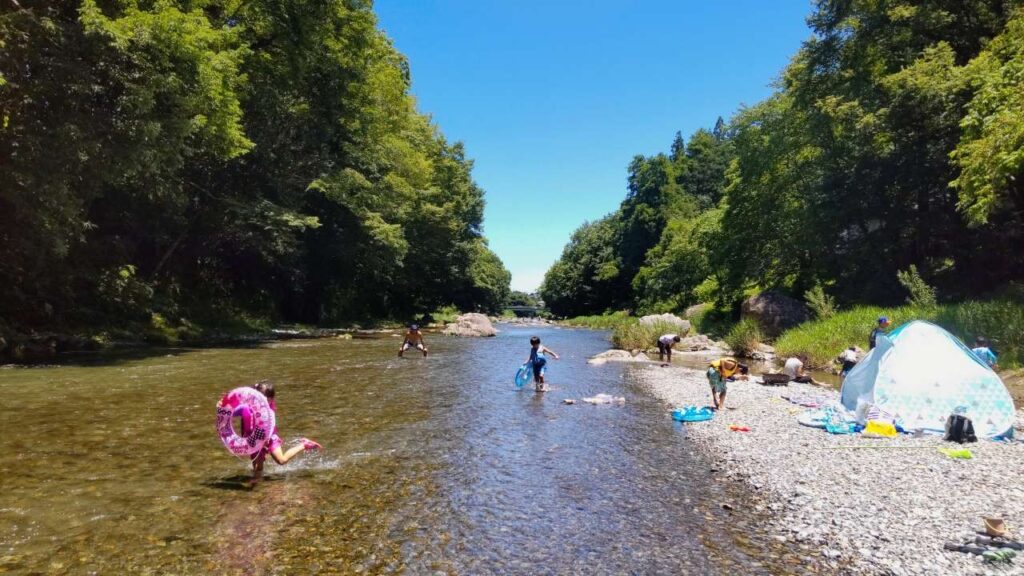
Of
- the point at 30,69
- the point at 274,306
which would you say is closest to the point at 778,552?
the point at 30,69

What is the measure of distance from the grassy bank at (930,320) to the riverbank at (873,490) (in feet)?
25.4

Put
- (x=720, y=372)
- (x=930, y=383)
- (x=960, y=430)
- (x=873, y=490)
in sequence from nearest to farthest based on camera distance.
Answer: (x=873, y=490)
(x=960, y=430)
(x=930, y=383)
(x=720, y=372)

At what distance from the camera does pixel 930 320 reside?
20234mm

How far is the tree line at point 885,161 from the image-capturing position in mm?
21500

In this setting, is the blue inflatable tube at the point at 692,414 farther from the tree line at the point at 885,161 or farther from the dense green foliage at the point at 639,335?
the dense green foliage at the point at 639,335

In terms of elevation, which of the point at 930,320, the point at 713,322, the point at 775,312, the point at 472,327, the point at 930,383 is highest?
the point at 775,312

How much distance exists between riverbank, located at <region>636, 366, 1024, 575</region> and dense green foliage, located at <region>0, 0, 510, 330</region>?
20327mm

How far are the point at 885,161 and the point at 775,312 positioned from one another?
32.6 feet

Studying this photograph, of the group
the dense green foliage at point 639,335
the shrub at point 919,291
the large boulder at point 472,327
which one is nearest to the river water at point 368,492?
the shrub at point 919,291

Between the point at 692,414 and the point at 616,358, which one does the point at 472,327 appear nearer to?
the point at 616,358

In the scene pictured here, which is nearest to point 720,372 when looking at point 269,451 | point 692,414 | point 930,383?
point 692,414

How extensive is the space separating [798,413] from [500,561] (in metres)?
10.0

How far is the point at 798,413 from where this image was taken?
13203 mm

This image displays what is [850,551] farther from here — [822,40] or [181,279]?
[181,279]
